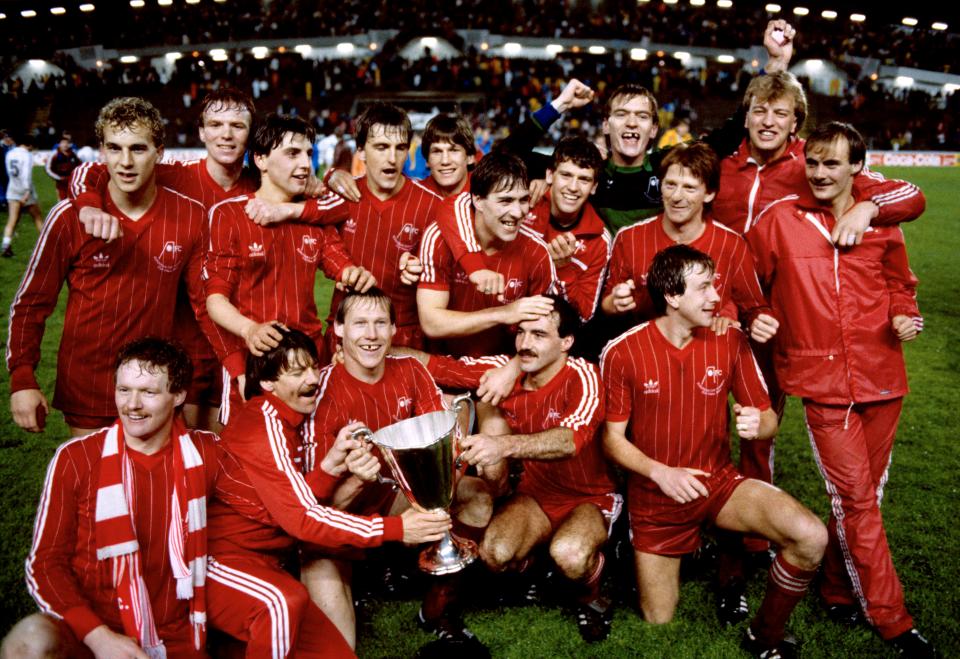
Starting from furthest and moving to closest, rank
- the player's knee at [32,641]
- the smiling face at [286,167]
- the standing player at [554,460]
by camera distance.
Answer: the smiling face at [286,167], the standing player at [554,460], the player's knee at [32,641]

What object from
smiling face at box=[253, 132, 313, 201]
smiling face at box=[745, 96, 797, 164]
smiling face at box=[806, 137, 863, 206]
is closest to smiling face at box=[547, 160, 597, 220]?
smiling face at box=[745, 96, 797, 164]

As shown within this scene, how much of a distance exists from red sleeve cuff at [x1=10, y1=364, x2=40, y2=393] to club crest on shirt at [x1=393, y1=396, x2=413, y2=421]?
1.64 m

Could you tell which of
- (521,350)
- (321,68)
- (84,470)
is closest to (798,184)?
(521,350)

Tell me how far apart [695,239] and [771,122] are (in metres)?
0.84

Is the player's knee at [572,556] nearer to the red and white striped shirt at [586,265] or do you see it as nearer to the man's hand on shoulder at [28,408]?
the red and white striped shirt at [586,265]

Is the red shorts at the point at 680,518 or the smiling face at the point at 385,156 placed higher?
A: the smiling face at the point at 385,156

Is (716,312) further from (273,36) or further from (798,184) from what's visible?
(273,36)

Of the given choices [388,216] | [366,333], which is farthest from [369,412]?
[388,216]

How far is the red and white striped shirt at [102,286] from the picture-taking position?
3.57m

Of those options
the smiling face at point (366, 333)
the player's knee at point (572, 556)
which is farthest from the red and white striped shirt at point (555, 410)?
the smiling face at point (366, 333)

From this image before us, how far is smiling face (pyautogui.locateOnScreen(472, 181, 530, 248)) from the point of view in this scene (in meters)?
3.78

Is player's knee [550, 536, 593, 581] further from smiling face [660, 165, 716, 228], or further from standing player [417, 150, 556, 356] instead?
smiling face [660, 165, 716, 228]

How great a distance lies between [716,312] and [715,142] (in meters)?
1.38

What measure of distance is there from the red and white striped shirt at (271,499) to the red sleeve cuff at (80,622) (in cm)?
56
